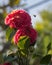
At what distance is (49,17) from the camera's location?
12.4m

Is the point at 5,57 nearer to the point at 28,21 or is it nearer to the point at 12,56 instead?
the point at 12,56

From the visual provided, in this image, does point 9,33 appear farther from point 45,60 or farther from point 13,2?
point 13,2

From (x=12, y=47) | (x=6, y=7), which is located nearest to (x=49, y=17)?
(x=6, y=7)

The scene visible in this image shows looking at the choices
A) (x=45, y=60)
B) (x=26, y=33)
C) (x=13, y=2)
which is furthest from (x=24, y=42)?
(x=13, y=2)

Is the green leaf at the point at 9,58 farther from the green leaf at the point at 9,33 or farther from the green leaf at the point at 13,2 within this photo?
the green leaf at the point at 13,2

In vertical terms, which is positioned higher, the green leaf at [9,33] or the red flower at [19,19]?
the red flower at [19,19]

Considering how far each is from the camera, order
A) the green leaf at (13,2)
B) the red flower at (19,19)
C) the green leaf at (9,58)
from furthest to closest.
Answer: the green leaf at (13,2) < the red flower at (19,19) < the green leaf at (9,58)

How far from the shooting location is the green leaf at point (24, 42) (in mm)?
1665

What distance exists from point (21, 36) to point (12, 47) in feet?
0.54

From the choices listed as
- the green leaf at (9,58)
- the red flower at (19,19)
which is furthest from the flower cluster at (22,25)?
the green leaf at (9,58)

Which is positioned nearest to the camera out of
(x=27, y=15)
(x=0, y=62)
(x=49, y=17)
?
(x=0, y=62)

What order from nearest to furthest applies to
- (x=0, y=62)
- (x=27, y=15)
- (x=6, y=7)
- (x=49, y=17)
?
(x=0, y=62) → (x=27, y=15) → (x=6, y=7) → (x=49, y=17)

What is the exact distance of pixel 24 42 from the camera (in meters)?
1.69

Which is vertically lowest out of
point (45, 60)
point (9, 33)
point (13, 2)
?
point (45, 60)
